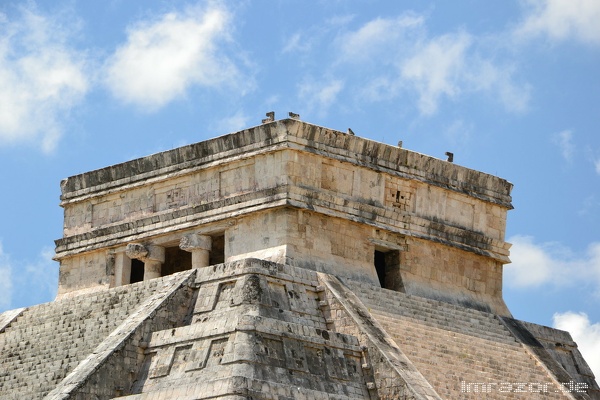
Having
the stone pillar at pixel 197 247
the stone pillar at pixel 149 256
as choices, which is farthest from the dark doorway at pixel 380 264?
the stone pillar at pixel 149 256

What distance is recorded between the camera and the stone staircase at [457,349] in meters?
28.6

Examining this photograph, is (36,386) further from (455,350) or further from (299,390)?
(455,350)

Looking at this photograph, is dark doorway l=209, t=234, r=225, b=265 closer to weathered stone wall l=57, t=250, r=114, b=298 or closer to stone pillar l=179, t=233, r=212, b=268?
stone pillar l=179, t=233, r=212, b=268

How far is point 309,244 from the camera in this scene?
99.3 ft

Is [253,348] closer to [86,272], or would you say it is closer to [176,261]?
[176,261]

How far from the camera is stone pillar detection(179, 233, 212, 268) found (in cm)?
3138

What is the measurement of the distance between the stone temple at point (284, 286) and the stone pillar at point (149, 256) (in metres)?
0.04

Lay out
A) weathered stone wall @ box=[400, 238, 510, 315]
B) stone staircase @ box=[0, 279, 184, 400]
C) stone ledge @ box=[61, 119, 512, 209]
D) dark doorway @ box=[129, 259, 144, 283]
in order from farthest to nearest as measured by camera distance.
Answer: dark doorway @ box=[129, 259, 144, 283]
weathered stone wall @ box=[400, 238, 510, 315]
stone ledge @ box=[61, 119, 512, 209]
stone staircase @ box=[0, 279, 184, 400]

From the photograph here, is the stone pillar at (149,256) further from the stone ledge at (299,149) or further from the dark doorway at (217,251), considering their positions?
the stone ledge at (299,149)

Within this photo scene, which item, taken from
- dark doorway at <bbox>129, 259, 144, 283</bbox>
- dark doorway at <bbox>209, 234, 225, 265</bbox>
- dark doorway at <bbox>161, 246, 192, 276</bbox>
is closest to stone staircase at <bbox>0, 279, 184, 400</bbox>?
dark doorway at <bbox>129, 259, 144, 283</bbox>

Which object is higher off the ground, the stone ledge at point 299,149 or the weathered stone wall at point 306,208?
the stone ledge at point 299,149

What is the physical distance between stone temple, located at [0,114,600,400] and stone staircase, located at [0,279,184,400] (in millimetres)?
40

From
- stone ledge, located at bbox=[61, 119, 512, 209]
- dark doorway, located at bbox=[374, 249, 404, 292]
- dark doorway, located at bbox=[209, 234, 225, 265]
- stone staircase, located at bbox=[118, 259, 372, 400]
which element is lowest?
stone staircase, located at bbox=[118, 259, 372, 400]

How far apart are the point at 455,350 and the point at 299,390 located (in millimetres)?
5002
